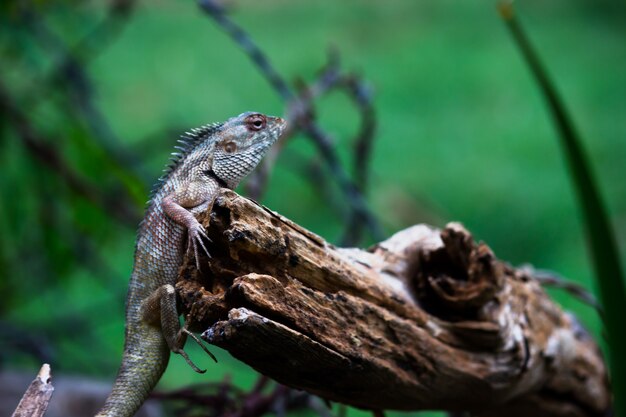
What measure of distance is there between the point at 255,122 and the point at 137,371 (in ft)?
3.88

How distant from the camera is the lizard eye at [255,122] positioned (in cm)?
294

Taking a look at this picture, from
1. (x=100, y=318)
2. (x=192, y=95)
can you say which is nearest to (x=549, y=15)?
(x=192, y=95)

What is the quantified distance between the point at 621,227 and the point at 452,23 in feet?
12.7

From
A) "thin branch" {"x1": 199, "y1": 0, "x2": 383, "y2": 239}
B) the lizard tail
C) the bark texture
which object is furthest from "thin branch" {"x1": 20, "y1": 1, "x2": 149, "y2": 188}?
the bark texture

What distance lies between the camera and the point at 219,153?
2.84 meters

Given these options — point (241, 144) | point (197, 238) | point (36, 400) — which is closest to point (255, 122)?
point (241, 144)

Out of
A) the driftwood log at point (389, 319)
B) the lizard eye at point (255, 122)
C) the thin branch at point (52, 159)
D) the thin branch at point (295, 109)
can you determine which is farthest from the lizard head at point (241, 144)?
the thin branch at point (52, 159)

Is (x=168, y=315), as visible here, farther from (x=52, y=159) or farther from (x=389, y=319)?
(x=52, y=159)

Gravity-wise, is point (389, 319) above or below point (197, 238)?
above

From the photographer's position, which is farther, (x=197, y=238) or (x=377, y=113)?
(x=377, y=113)

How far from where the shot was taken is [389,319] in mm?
2494

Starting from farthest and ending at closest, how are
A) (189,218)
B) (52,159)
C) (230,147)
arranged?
(52,159) < (230,147) < (189,218)

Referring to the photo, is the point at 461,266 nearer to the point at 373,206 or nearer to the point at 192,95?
the point at 373,206

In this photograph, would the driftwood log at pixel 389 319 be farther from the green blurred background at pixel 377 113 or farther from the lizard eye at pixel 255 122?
the green blurred background at pixel 377 113
